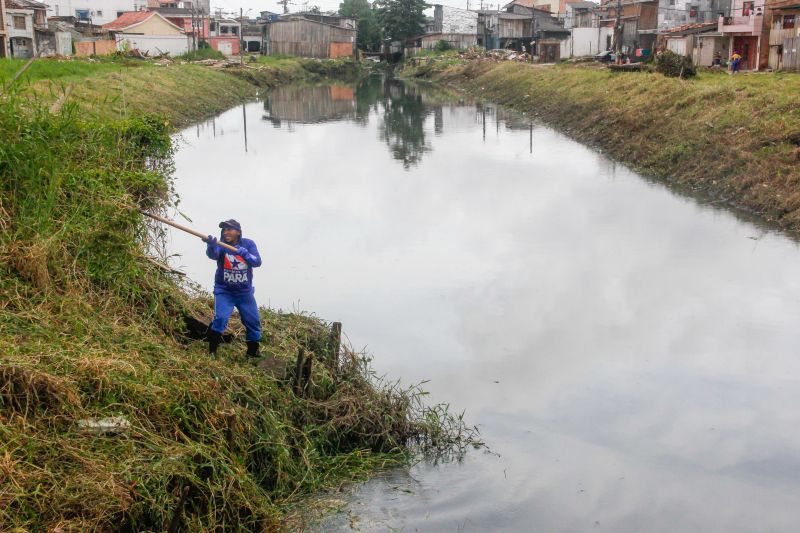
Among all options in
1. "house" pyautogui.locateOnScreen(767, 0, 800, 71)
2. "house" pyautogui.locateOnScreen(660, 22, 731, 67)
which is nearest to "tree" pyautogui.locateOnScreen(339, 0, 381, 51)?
"house" pyautogui.locateOnScreen(660, 22, 731, 67)

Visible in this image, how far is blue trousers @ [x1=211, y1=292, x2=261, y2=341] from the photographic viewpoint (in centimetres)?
780

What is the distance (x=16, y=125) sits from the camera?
7836 mm

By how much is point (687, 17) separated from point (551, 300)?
4527cm

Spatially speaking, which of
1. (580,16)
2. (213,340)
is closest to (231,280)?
(213,340)

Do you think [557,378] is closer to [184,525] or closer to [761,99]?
[184,525]

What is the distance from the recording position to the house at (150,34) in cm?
5956

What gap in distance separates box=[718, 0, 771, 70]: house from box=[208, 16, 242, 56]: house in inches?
1815

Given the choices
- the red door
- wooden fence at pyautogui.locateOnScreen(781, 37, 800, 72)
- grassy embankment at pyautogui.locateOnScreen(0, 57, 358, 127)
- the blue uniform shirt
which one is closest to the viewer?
the blue uniform shirt

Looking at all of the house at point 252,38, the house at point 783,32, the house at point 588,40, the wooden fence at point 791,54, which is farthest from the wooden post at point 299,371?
the house at point 252,38

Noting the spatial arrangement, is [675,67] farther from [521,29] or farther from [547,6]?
[547,6]

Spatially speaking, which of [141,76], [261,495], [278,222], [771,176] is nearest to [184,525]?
[261,495]

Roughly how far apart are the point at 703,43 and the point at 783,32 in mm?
7367

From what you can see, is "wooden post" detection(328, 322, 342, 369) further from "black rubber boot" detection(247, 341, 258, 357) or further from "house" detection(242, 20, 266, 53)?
"house" detection(242, 20, 266, 53)

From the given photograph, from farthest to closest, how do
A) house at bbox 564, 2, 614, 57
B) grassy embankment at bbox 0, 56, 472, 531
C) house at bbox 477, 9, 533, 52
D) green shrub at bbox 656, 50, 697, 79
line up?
house at bbox 477, 9, 533, 52 < house at bbox 564, 2, 614, 57 < green shrub at bbox 656, 50, 697, 79 < grassy embankment at bbox 0, 56, 472, 531
